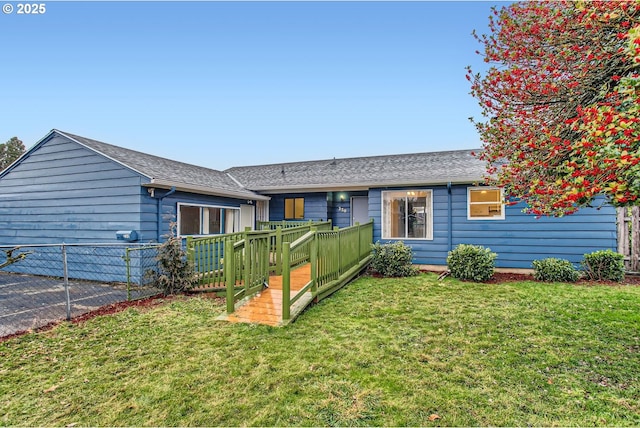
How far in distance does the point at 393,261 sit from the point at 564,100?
540 cm

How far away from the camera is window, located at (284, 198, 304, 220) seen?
1218cm

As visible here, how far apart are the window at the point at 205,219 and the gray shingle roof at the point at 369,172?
187 cm

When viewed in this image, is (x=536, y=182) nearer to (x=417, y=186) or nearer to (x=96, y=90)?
(x=417, y=186)

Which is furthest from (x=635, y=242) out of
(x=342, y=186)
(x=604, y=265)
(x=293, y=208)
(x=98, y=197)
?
(x=98, y=197)

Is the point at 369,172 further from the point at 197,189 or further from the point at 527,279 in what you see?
the point at 197,189

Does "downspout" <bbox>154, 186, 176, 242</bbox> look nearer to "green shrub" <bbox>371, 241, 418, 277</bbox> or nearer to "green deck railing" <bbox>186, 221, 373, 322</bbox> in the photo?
"green deck railing" <bbox>186, 221, 373, 322</bbox>

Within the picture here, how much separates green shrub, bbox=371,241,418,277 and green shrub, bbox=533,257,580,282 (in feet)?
10.0

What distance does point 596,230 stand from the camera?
25.7 ft

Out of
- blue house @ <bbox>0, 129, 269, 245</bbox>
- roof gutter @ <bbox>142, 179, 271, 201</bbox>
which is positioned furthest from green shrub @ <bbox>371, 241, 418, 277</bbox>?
blue house @ <bbox>0, 129, 269, 245</bbox>

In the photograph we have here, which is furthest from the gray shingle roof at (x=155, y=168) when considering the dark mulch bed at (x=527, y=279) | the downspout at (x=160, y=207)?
the dark mulch bed at (x=527, y=279)

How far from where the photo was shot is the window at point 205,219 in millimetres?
8500

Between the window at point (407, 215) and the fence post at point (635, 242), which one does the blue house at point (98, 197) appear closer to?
the window at point (407, 215)

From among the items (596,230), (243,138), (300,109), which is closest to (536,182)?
(596,230)

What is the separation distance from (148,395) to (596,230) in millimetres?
10401
